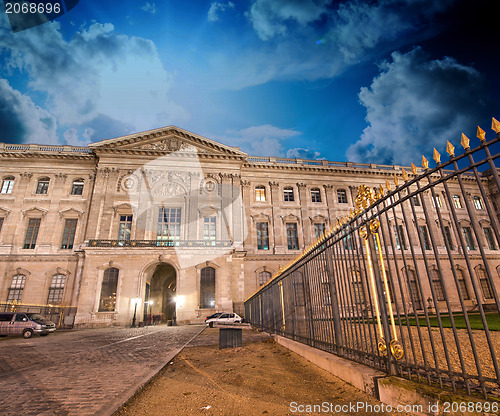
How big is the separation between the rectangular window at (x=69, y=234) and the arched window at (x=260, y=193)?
1875cm

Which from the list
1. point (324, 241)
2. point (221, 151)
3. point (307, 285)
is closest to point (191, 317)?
point (221, 151)

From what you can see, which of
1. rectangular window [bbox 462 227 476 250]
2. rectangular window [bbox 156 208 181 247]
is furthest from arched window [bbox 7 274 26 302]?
rectangular window [bbox 462 227 476 250]

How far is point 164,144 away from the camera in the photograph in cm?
2970

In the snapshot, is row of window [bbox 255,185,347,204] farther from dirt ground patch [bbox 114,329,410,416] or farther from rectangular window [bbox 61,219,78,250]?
dirt ground patch [bbox 114,329,410,416]

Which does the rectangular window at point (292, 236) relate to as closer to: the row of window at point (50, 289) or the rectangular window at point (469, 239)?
the rectangular window at point (469, 239)

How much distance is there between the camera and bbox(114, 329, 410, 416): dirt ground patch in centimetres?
333

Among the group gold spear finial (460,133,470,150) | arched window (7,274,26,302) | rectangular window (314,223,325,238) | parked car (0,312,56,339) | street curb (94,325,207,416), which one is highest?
rectangular window (314,223,325,238)

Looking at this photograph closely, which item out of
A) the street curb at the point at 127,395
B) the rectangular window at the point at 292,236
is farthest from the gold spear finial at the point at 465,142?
the rectangular window at the point at 292,236

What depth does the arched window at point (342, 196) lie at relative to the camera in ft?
108

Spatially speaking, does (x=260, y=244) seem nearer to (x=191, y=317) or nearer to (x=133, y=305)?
(x=191, y=317)

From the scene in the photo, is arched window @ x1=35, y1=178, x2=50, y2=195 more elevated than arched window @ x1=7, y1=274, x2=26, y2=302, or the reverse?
arched window @ x1=35, y1=178, x2=50, y2=195

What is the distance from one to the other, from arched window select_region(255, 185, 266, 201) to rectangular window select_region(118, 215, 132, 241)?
525 inches

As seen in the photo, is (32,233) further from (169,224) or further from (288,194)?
(288,194)

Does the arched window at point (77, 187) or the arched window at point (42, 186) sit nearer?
the arched window at point (42, 186)
